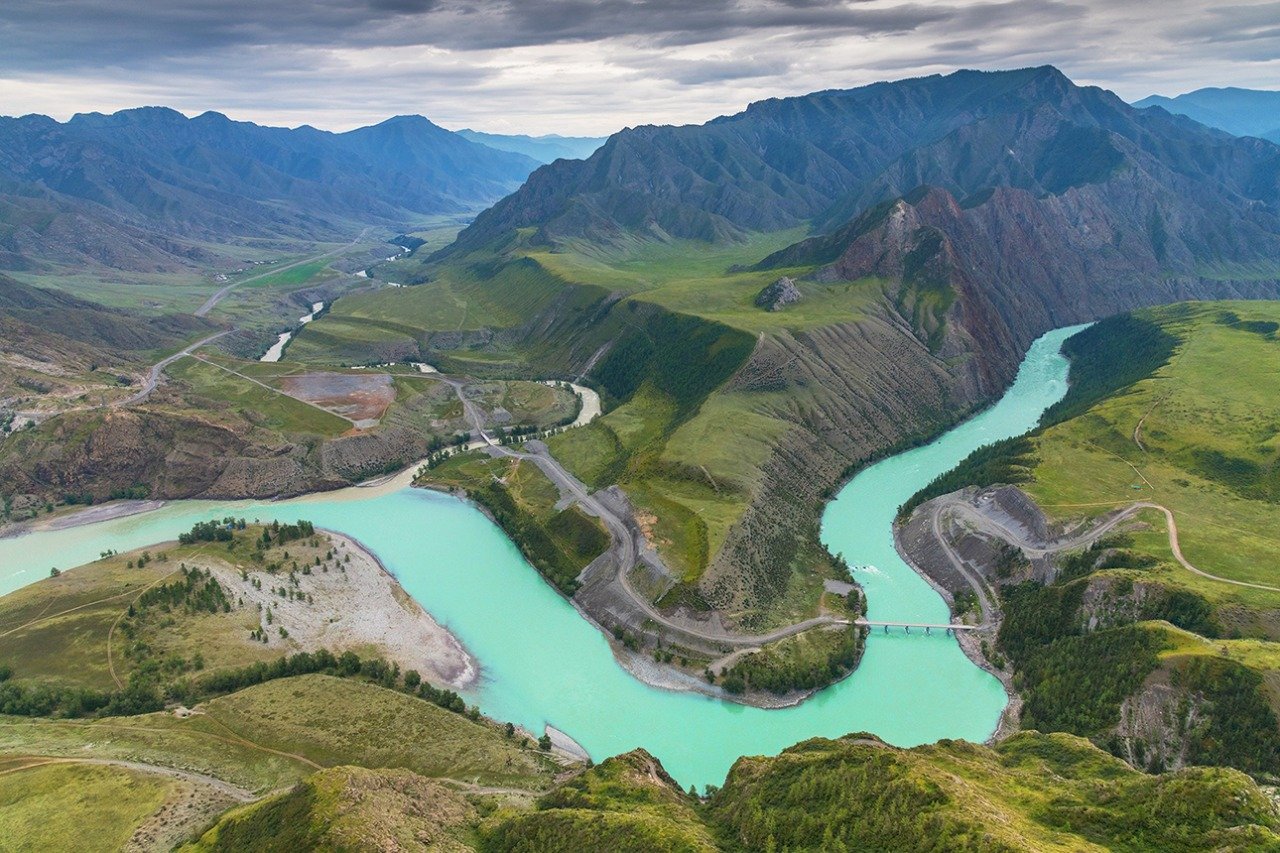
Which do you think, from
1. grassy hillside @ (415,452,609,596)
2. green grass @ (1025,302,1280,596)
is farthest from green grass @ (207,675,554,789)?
green grass @ (1025,302,1280,596)

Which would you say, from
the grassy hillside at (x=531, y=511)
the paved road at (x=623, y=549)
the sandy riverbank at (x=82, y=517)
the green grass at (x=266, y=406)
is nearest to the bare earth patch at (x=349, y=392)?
the green grass at (x=266, y=406)

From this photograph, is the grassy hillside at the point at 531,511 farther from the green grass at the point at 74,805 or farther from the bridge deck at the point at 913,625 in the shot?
the green grass at the point at 74,805

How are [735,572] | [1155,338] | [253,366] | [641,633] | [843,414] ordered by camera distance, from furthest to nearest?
[253,366], [1155,338], [843,414], [735,572], [641,633]

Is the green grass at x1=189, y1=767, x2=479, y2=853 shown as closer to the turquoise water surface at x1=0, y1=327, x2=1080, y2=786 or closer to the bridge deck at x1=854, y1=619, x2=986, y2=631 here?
the turquoise water surface at x1=0, y1=327, x2=1080, y2=786

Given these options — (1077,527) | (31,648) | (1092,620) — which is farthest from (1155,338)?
(31,648)

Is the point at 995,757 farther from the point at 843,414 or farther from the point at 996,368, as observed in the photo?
the point at 996,368

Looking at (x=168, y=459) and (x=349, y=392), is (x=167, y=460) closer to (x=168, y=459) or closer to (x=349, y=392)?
(x=168, y=459)
